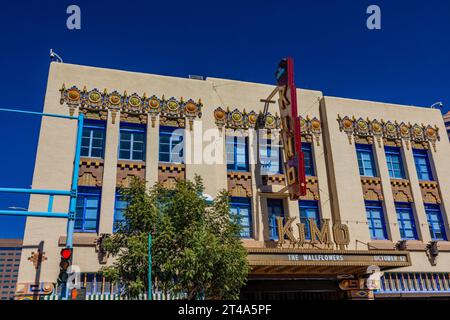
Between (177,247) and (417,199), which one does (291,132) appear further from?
(417,199)

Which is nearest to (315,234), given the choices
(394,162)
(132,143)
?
(394,162)

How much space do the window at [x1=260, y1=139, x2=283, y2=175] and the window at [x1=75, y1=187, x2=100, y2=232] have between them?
8.96 metres

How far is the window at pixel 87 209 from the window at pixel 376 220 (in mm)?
14993

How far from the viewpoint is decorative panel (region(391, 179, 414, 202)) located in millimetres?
26125

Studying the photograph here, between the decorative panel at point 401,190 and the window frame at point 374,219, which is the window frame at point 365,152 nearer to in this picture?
the decorative panel at point 401,190

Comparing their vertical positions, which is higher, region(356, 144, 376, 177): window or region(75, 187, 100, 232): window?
region(356, 144, 376, 177): window

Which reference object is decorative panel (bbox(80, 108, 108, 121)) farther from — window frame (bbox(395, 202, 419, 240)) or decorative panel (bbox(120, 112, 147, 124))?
window frame (bbox(395, 202, 419, 240))

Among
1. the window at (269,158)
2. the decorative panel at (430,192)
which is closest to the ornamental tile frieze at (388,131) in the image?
the decorative panel at (430,192)

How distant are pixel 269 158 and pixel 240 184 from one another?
236 centimetres

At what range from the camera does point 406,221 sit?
2591 centimetres

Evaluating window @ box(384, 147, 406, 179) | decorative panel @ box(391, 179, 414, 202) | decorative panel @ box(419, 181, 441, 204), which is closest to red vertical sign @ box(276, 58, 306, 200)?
decorative panel @ box(391, 179, 414, 202)
